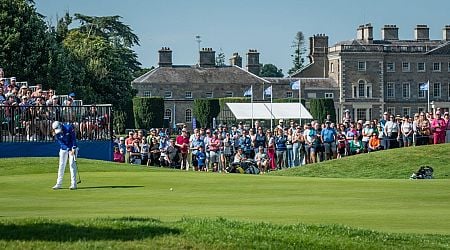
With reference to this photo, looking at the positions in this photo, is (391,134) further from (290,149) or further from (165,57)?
(165,57)

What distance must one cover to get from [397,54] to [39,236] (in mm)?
154078

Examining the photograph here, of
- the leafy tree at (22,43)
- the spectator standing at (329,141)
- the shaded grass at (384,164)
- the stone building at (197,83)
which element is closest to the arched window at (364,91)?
the stone building at (197,83)

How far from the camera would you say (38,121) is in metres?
39.7

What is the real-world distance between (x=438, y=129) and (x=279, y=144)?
7195 millimetres

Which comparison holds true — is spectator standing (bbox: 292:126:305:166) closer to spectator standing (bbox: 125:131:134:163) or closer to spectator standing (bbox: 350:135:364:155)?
spectator standing (bbox: 350:135:364:155)

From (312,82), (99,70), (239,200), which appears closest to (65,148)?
(239,200)

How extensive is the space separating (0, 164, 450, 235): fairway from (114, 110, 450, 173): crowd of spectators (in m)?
13.0

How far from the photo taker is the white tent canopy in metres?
78.1

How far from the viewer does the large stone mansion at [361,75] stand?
153875mm

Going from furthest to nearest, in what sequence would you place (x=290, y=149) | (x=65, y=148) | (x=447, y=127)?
1. (x=447, y=127)
2. (x=290, y=149)
3. (x=65, y=148)

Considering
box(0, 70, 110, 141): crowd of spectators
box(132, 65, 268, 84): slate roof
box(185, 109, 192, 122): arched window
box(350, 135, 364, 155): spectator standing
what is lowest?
box(350, 135, 364, 155): spectator standing

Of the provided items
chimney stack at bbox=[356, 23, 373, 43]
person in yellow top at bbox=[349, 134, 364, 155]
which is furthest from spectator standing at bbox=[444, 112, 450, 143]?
chimney stack at bbox=[356, 23, 373, 43]

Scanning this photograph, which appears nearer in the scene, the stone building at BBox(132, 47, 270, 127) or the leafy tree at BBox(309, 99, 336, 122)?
the leafy tree at BBox(309, 99, 336, 122)

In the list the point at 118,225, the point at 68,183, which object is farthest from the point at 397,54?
the point at 118,225
